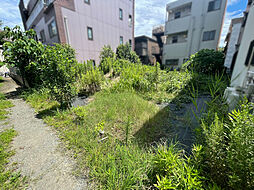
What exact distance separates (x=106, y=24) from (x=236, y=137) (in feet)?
42.9

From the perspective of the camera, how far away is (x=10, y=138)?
207 centimetres

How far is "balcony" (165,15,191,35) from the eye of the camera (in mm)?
13116

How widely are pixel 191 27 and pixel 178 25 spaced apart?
5.62ft

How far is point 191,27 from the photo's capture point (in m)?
12.8

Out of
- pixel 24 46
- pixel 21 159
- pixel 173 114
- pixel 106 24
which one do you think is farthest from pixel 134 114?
pixel 106 24

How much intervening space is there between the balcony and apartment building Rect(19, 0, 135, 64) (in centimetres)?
556

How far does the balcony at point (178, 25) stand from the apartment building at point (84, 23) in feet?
18.2

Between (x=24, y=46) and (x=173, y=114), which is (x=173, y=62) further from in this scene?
(x=24, y=46)

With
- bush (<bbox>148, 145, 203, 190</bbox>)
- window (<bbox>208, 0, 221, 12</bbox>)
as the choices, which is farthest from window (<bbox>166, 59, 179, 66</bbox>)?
bush (<bbox>148, 145, 203, 190</bbox>)

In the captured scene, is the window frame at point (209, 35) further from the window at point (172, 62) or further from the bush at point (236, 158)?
the bush at point (236, 158)

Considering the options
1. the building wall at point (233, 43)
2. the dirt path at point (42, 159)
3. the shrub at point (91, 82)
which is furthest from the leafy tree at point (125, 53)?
the dirt path at point (42, 159)

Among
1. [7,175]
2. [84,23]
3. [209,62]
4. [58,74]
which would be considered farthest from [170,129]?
[84,23]

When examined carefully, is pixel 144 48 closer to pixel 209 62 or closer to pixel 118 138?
pixel 209 62

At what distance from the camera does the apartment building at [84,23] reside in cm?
809
